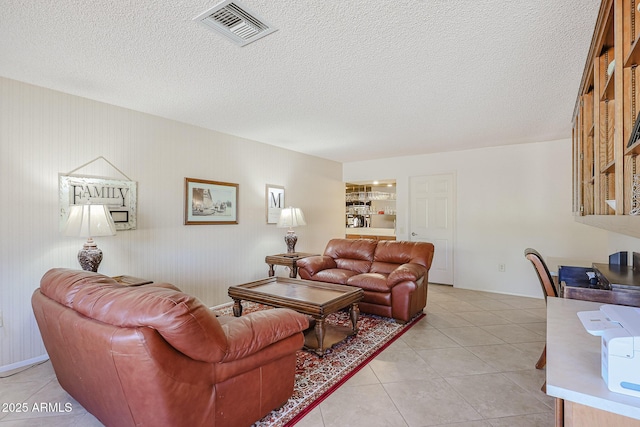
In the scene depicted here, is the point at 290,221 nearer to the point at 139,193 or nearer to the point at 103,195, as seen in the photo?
the point at 139,193

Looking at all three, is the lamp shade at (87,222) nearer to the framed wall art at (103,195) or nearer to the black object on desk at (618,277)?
the framed wall art at (103,195)

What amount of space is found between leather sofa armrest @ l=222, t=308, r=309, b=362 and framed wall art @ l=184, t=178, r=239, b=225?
2468 mm

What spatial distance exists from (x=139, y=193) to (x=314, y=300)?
2.22m

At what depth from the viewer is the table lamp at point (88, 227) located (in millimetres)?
2578

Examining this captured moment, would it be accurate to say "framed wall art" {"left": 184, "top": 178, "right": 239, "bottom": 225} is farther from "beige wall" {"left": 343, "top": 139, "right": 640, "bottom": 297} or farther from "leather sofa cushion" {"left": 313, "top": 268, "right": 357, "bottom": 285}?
"beige wall" {"left": 343, "top": 139, "right": 640, "bottom": 297}

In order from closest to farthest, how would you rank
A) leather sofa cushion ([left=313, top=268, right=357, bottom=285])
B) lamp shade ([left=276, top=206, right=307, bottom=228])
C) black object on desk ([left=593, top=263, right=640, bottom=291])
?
black object on desk ([left=593, top=263, right=640, bottom=291]), leather sofa cushion ([left=313, top=268, right=357, bottom=285]), lamp shade ([left=276, top=206, right=307, bottom=228])

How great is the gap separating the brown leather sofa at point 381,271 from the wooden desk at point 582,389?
2215mm

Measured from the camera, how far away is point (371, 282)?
364 cm

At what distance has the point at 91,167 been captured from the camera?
9.88 ft

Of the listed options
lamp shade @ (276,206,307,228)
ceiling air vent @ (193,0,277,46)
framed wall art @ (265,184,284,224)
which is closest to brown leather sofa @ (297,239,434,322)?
lamp shade @ (276,206,307,228)

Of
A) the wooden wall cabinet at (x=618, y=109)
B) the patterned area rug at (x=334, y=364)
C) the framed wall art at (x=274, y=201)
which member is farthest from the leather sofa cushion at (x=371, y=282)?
the wooden wall cabinet at (x=618, y=109)

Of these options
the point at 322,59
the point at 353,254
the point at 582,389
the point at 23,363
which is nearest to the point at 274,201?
the point at 353,254

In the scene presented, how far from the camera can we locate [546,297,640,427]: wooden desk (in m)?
0.85

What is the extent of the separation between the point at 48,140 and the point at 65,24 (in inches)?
Answer: 53.3
